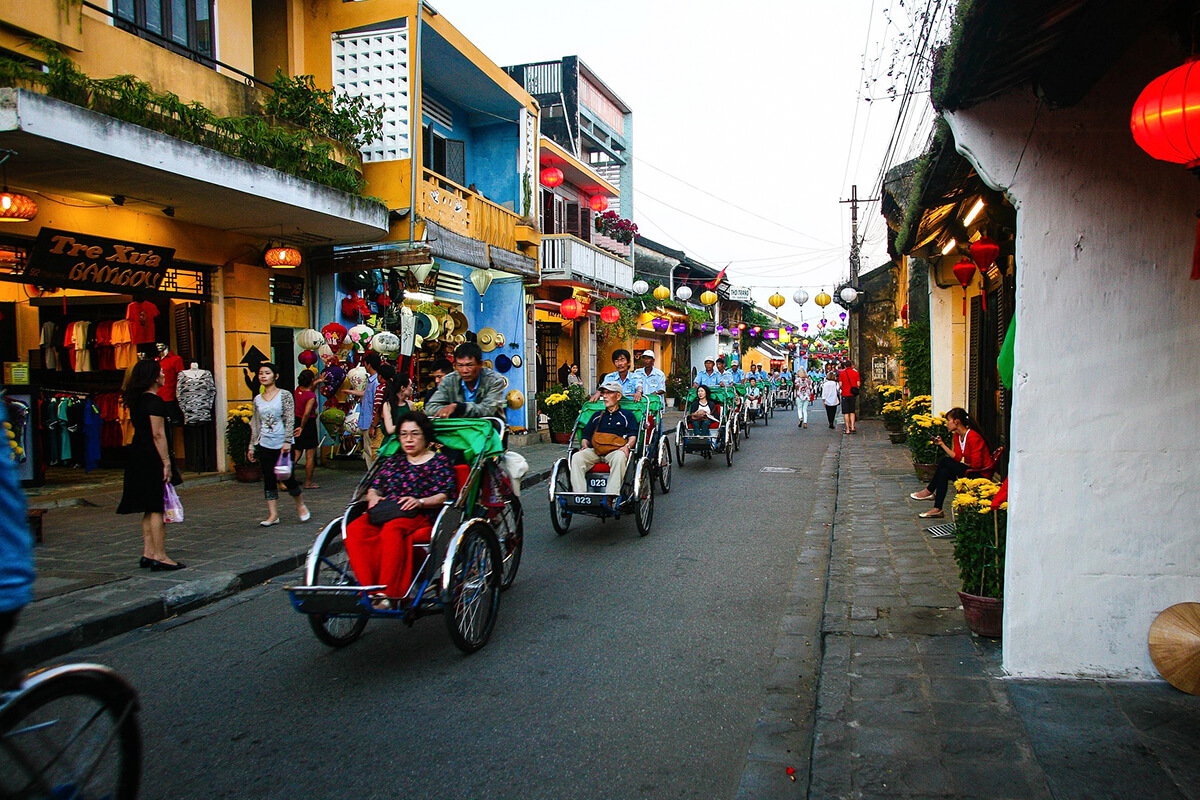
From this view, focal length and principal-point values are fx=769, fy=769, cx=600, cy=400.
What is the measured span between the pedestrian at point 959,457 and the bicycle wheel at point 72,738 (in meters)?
7.27

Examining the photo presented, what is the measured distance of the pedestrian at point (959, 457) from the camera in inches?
306

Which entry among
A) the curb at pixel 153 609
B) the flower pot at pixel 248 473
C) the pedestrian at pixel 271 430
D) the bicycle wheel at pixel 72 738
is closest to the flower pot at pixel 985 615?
the bicycle wheel at pixel 72 738

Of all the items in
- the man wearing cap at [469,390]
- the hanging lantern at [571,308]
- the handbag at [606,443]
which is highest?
the hanging lantern at [571,308]

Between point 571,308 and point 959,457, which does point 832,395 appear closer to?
point 571,308

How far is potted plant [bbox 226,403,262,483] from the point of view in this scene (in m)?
10.5

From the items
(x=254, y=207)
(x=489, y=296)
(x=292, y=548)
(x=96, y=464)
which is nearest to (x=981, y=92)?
(x=292, y=548)

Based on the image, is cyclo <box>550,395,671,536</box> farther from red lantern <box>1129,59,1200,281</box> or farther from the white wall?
red lantern <box>1129,59,1200,281</box>

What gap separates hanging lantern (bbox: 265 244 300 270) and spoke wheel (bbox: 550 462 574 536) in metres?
5.58

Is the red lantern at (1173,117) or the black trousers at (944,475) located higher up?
the red lantern at (1173,117)

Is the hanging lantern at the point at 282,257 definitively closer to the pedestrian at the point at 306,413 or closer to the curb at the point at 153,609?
the pedestrian at the point at 306,413

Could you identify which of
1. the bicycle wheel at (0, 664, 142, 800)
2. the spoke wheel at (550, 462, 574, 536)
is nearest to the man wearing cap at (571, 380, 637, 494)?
the spoke wheel at (550, 462, 574, 536)

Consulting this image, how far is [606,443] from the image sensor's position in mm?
7738

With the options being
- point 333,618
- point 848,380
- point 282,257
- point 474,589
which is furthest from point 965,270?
point 282,257

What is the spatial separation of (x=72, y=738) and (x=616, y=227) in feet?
65.0
